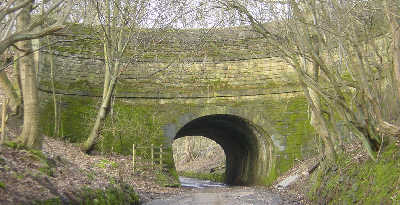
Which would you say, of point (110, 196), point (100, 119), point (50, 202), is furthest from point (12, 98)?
point (50, 202)

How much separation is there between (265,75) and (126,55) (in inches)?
252

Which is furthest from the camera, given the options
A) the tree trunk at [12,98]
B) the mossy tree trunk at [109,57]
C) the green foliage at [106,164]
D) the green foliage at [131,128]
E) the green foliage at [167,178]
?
the green foliage at [131,128]

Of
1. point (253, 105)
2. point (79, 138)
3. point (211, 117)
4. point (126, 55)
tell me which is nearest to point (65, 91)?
point (79, 138)

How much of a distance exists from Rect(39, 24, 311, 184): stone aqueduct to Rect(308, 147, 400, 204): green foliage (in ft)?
26.7

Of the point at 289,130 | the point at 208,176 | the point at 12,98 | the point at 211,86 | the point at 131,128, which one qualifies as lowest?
the point at 208,176

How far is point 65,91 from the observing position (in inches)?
655

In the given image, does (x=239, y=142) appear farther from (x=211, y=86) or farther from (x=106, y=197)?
(x=106, y=197)

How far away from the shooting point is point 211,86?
59.6ft

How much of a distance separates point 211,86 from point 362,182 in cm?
1156

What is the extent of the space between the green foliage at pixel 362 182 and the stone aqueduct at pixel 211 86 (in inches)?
320

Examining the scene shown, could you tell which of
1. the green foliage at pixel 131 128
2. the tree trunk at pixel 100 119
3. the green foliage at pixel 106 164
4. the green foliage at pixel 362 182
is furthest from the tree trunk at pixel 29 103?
the green foliage at pixel 131 128

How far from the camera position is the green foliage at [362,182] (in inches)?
237

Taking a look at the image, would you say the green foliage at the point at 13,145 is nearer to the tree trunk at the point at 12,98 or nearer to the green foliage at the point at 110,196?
the green foliage at the point at 110,196

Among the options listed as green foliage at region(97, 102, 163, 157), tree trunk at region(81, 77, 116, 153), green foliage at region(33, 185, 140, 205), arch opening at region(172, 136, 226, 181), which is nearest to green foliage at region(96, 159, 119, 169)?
tree trunk at region(81, 77, 116, 153)
